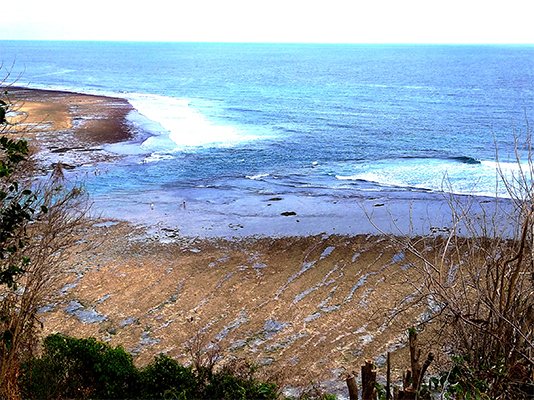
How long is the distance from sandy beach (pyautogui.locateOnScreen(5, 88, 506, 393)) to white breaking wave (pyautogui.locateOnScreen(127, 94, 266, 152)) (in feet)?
57.9

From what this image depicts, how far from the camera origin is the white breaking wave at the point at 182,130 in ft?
149

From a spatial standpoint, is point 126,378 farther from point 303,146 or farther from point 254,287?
point 303,146

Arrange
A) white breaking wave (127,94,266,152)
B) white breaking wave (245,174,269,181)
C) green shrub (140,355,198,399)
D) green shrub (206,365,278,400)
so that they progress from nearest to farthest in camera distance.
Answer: green shrub (206,365,278,400) → green shrub (140,355,198,399) → white breaking wave (245,174,269,181) → white breaking wave (127,94,266,152)

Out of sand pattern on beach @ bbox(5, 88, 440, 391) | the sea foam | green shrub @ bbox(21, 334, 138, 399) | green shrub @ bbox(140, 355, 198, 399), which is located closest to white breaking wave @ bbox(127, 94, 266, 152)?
the sea foam

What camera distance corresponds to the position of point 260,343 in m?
15.3

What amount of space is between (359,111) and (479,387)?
56.0 meters

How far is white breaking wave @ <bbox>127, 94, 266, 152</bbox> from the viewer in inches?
1791

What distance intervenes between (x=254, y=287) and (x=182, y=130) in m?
34.8

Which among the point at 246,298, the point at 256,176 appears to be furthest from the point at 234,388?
the point at 256,176

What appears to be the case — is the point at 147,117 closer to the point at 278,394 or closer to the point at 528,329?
the point at 278,394

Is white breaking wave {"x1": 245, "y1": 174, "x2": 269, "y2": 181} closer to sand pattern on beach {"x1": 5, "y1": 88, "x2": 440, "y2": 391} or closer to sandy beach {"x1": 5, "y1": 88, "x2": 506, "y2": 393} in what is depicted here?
sandy beach {"x1": 5, "y1": 88, "x2": 506, "y2": 393}

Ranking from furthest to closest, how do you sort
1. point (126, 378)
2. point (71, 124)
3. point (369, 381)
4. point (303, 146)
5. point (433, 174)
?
point (71, 124)
point (303, 146)
point (433, 174)
point (126, 378)
point (369, 381)

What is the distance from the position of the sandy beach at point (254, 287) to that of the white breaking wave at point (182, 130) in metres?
17.7

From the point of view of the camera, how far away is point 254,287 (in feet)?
61.3
